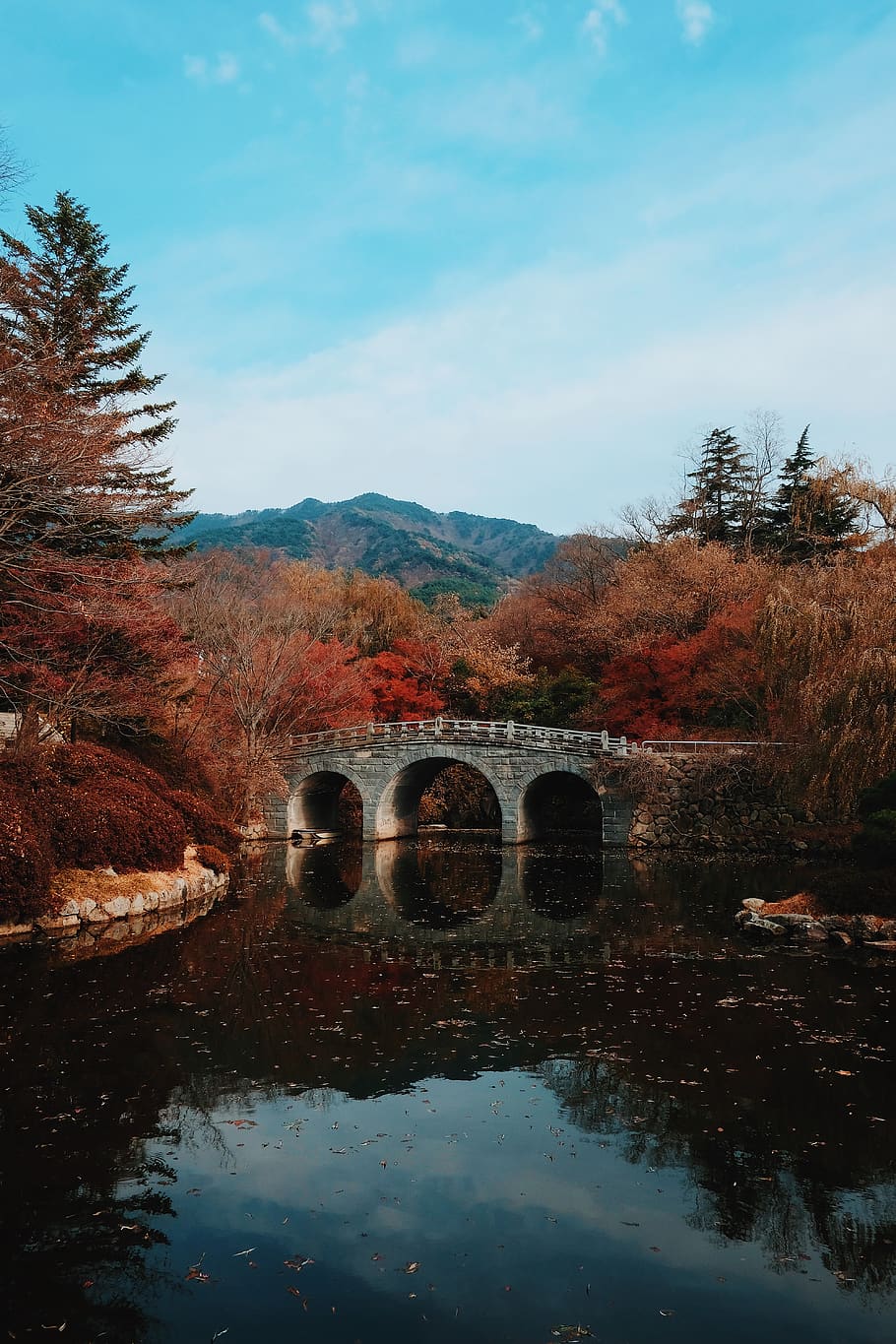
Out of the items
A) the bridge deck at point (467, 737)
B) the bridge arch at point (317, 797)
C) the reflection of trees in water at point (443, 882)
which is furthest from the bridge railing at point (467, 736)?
the reflection of trees in water at point (443, 882)

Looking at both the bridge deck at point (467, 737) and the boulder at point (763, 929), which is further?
the bridge deck at point (467, 737)

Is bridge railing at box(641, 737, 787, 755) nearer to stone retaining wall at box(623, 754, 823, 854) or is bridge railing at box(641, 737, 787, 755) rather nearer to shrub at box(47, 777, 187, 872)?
stone retaining wall at box(623, 754, 823, 854)

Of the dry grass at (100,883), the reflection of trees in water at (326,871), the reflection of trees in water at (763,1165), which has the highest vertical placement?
the dry grass at (100,883)

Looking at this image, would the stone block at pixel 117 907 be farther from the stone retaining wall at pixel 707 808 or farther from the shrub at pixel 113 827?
the stone retaining wall at pixel 707 808

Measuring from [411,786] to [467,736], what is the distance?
5197 mm

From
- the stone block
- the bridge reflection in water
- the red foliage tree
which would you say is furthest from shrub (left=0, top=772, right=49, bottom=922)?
the red foliage tree

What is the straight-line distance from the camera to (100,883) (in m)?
17.5

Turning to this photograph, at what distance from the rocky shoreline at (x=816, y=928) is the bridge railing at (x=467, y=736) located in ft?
46.0

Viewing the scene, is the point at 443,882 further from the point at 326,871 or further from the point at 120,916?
the point at 120,916

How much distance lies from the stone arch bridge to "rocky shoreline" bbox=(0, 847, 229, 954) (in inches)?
580

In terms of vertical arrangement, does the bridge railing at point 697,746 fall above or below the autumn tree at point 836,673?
below

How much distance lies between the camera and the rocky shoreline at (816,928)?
15.5 meters

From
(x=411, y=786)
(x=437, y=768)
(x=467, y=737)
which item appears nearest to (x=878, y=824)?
(x=467, y=737)

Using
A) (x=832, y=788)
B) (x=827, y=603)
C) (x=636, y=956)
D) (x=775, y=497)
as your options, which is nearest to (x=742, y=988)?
(x=636, y=956)
